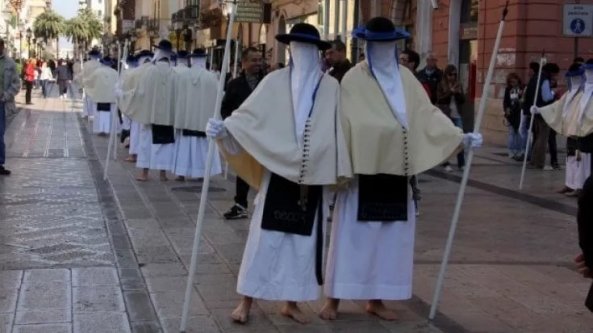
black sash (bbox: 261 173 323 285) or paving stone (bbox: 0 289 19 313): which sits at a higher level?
black sash (bbox: 261 173 323 285)

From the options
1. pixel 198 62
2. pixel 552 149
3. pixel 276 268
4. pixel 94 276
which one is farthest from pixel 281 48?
pixel 276 268

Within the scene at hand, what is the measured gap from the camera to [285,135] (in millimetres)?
5867

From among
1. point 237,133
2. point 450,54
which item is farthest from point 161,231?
point 450,54

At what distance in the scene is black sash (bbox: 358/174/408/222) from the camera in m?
6.10

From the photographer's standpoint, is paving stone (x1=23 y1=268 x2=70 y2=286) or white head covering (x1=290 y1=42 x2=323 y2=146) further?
paving stone (x1=23 y1=268 x2=70 y2=286)

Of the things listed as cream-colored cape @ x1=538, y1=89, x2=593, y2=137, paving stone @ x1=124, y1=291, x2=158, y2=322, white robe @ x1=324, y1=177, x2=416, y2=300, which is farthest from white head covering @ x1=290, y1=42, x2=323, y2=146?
cream-colored cape @ x1=538, y1=89, x2=593, y2=137

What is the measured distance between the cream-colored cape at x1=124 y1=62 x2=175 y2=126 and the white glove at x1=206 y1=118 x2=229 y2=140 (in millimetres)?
7523

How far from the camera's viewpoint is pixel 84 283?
715 centimetres

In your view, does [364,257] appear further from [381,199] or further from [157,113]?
[157,113]

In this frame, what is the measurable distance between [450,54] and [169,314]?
20.2 metres

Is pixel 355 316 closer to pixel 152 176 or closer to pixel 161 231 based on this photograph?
pixel 161 231

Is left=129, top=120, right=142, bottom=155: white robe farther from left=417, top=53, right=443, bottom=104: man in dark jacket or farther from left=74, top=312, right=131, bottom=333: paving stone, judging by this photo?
left=74, top=312, right=131, bottom=333: paving stone

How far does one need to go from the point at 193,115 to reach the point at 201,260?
5.33 m

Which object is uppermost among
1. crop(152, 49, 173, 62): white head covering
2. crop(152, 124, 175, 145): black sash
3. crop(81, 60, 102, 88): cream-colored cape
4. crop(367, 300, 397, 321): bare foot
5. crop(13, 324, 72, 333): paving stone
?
crop(152, 49, 173, 62): white head covering
